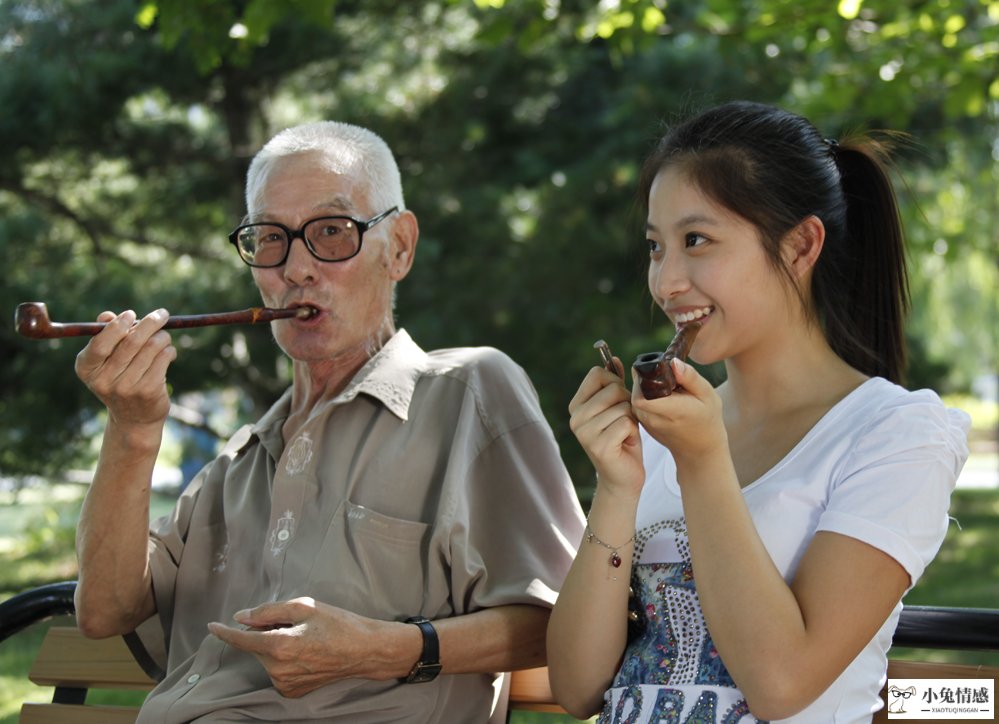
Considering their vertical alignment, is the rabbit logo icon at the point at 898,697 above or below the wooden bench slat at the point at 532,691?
above

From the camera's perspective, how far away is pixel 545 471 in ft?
7.79

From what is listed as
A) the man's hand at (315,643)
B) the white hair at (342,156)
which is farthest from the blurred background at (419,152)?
the man's hand at (315,643)

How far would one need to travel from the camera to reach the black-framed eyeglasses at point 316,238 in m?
2.50

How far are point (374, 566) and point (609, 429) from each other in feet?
2.04

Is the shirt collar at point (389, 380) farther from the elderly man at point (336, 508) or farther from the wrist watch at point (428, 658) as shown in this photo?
the wrist watch at point (428, 658)

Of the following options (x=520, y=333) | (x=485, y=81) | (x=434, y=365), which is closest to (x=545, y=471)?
(x=434, y=365)

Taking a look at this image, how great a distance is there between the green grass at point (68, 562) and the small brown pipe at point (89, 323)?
252 centimetres

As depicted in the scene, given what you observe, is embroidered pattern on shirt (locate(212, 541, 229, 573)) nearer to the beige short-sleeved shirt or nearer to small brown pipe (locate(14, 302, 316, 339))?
the beige short-sleeved shirt

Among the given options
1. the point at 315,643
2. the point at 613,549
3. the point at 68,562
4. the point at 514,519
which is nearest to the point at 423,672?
the point at 315,643

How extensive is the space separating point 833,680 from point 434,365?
1074 mm

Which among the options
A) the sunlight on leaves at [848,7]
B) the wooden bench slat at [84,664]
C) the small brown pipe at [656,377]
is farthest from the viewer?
the sunlight on leaves at [848,7]

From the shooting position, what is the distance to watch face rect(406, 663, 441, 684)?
7.09ft

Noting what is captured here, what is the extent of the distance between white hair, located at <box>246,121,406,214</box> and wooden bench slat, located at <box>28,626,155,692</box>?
992mm

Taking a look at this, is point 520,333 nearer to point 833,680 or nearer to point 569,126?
point 569,126
